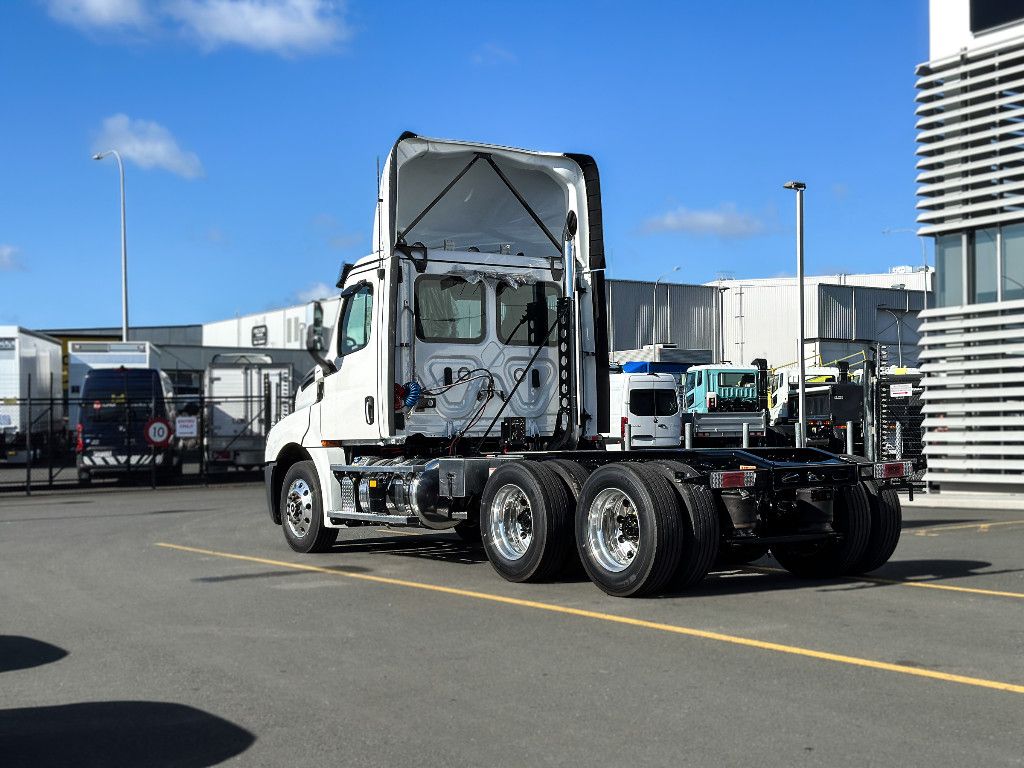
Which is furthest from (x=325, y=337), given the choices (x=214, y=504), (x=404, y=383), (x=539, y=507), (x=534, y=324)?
(x=214, y=504)

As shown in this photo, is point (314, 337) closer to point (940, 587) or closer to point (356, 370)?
point (356, 370)

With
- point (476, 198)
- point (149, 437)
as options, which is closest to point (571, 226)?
point (476, 198)

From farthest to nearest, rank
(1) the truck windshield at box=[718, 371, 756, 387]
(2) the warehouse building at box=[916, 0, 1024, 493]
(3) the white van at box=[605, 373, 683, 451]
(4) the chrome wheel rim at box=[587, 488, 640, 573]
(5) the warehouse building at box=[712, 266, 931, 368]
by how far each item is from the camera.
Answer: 1. (5) the warehouse building at box=[712, 266, 931, 368]
2. (1) the truck windshield at box=[718, 371, 756, 387]
3. (3) the white van at box=[605, 373, 683, 451]
4. (2) the warehouse building at box=[916, 0, 1024, 493]
5. (4) the chrome wheel rim at box=[587, 488, 640, 573]

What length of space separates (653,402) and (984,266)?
11310mm

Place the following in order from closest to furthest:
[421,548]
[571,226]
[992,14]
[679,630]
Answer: [679,630] < [571,226] < [421,548] < [992,14]

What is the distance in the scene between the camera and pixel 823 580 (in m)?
10.1

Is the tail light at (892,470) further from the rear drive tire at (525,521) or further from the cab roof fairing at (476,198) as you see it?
the cab roof fairing at (476,198)

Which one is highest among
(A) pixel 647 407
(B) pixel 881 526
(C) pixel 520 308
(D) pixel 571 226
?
(D) pixel 571 226

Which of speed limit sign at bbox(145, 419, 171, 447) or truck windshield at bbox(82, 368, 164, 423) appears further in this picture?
truck windshield at bbox(82, 368, 164, 423)

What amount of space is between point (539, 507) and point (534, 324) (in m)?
3.28

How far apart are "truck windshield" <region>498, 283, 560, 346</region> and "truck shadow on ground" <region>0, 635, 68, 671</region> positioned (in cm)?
591

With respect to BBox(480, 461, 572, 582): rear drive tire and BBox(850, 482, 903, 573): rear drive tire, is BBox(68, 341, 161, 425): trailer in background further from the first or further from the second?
BBox(850, 482, 903, 573): rear drive tire

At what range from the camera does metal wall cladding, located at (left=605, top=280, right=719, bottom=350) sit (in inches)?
2346

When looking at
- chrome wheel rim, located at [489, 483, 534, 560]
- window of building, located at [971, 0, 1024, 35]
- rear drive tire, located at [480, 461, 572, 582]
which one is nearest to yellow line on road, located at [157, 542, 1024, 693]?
rear drive tire, located at [480, 461, 572, 582]
